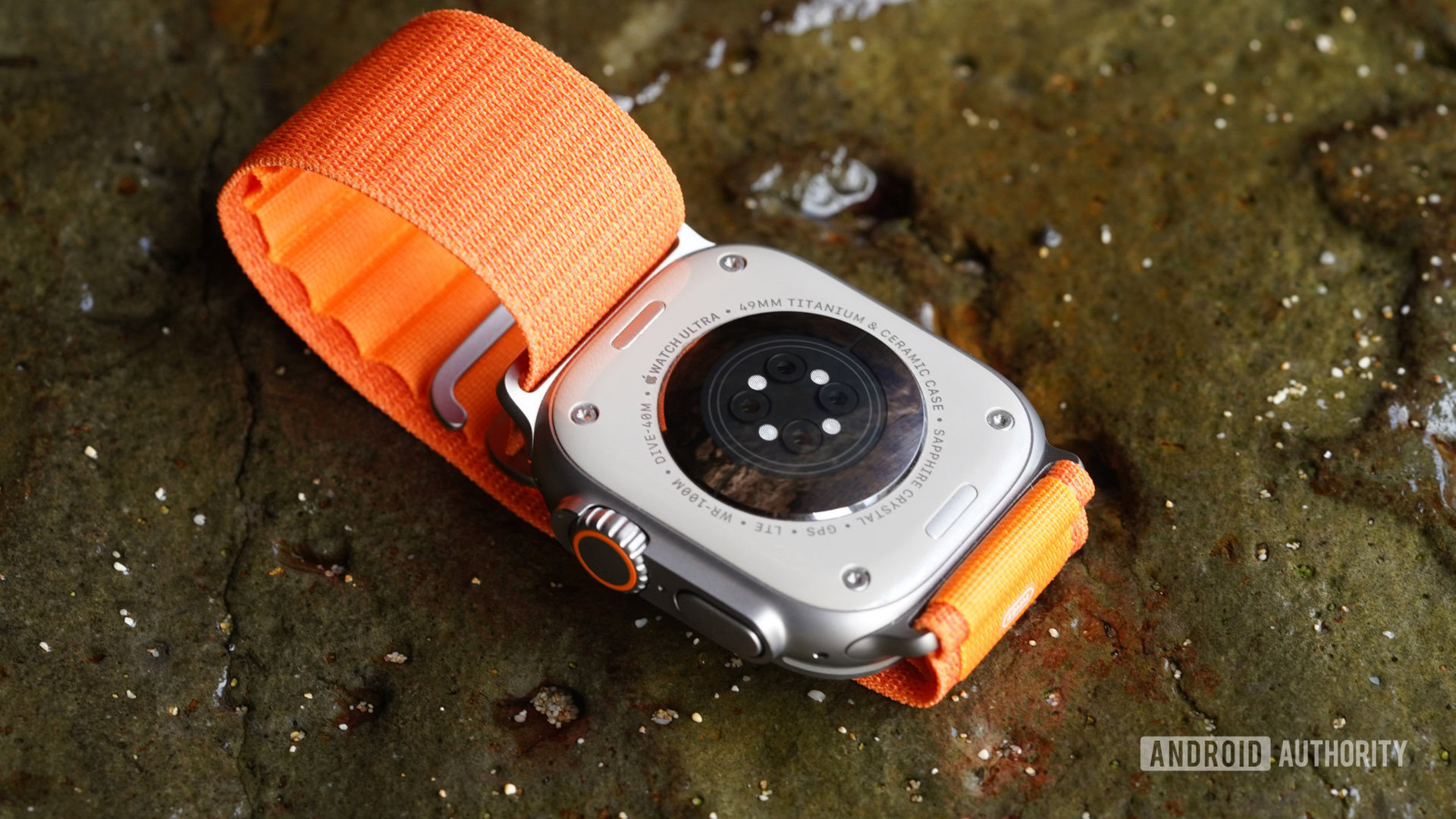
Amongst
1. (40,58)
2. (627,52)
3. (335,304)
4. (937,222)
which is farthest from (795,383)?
(40,58)

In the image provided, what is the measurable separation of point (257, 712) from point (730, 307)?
108 centimetres

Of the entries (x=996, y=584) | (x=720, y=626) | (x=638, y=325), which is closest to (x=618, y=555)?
(x=720, y=626)

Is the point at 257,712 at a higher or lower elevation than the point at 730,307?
lower

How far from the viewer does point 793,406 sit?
2191mm

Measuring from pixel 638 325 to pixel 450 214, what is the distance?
1.23 ft

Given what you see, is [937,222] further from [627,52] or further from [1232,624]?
[1232,624]

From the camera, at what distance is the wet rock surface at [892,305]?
218 centimetres

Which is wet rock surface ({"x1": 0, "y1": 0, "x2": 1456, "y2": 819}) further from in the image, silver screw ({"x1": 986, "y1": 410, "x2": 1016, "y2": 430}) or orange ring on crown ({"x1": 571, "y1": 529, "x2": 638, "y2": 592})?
silver screw ({"x1": 986, "y1": 410, "x2": 1016, "y2": 430})

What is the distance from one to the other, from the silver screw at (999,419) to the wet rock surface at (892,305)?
35cm

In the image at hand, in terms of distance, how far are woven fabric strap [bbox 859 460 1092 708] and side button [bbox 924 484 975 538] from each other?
0.06m

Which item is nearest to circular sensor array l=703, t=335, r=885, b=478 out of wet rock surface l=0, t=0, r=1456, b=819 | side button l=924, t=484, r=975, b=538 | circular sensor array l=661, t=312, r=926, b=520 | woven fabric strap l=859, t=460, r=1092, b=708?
circular sensor array l=661, t=312, r=926, b=520

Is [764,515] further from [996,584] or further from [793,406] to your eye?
[996,584]

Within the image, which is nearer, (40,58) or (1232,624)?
(1232,624)

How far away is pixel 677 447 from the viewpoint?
7.03ft
